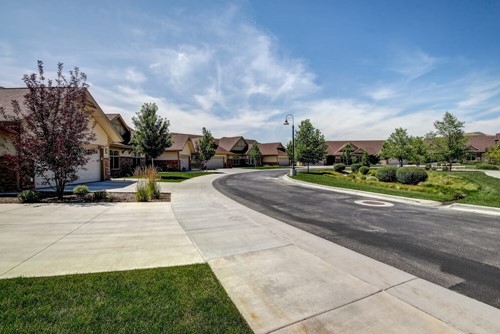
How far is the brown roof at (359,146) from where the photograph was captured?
2574 inches

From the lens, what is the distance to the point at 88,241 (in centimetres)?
590

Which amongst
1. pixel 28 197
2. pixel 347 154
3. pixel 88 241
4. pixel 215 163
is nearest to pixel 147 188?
pixel 28 197

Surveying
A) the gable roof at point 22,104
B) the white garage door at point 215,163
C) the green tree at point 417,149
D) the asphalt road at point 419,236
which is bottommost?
the asphalt road at point 419,236

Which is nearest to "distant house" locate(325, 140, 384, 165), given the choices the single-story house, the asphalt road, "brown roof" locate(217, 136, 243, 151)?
"brown roof" locate(217, 136, 243, 151)

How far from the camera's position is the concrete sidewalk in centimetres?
297

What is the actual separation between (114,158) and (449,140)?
130 feet

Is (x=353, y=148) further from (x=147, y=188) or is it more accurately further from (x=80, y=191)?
(x=80, y=191)

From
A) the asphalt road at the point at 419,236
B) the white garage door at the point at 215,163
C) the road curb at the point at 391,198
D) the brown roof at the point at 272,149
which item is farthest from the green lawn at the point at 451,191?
the brown roof at the point at 272,149

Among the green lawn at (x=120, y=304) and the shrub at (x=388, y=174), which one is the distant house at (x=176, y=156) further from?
the green lawn at (x=120, y=304)

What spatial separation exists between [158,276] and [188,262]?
28.9 inches

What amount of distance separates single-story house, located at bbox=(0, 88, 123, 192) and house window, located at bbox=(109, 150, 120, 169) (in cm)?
231

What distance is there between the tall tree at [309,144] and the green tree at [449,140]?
14.1 meters

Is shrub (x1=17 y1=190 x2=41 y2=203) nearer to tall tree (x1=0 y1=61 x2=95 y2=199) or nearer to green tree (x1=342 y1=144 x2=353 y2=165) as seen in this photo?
tall tree (x1=0 y1=61 x2=95 y2=199)

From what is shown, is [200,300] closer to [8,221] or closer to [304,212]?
[304,212]
